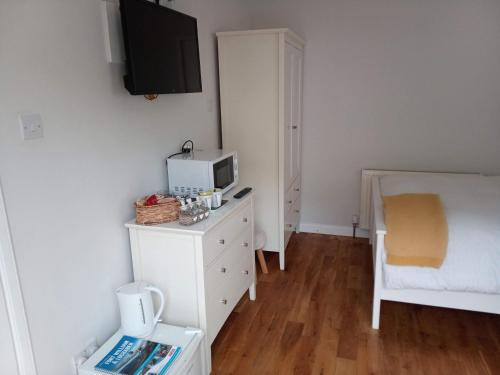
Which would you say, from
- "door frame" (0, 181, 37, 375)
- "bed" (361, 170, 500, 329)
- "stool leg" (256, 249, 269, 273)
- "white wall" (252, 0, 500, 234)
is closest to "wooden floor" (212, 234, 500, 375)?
"stool leg" (256, 249, 269, 273)

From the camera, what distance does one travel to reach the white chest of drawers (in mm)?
1883

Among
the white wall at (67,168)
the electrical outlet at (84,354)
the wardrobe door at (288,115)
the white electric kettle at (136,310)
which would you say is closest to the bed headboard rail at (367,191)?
the wardrobe door at (288,115)

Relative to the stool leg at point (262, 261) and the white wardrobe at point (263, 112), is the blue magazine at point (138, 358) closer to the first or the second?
the stool leg at point (262, 261)

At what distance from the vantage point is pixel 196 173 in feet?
7.36

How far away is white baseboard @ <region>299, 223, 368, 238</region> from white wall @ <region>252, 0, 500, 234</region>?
0.25 metres

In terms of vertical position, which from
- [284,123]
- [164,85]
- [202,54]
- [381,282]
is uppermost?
[202,54]

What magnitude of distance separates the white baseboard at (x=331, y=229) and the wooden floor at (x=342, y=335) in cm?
89

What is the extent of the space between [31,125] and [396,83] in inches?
122

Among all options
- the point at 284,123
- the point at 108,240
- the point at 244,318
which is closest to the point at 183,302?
the point at 108,240

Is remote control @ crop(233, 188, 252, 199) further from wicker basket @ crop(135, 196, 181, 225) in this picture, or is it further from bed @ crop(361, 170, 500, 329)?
bed @ crop(361, 170, 500, 329)

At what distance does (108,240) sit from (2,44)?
95 cm

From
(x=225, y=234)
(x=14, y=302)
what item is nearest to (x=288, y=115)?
(x=225, y=234)

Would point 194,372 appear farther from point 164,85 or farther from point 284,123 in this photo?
point 284,123

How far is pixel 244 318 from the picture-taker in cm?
257
